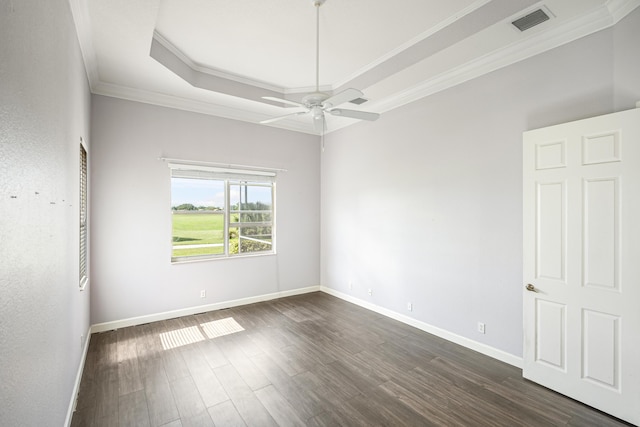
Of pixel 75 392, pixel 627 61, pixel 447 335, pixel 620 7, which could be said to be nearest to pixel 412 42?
pixel 620 7

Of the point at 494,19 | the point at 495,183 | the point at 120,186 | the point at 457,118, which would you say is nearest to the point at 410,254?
the point at 495,183

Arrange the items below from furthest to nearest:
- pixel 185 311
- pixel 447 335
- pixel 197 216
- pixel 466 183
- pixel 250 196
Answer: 1. pixel 250 196
2. pixel 197 216
3. pixel 185 311
4. pixel 447 335
5. pixel 466 183

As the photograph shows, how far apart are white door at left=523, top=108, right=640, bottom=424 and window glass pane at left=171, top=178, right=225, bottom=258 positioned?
4023 mm

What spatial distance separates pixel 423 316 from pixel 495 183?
1.88 metres

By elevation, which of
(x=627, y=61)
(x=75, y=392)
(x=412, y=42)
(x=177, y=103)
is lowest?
(x=75, y=392)

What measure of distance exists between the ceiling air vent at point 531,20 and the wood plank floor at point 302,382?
10.4 feet

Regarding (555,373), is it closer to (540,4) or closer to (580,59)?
(580,59)

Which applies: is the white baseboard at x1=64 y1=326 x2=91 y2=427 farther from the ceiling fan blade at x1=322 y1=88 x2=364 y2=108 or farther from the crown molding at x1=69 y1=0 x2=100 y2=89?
the ceiling fan blade at x1=322 y1=88 x2=364 y2=108

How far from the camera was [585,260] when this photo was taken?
2428 mm

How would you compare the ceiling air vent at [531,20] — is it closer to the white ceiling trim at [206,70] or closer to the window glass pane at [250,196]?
the white ceiling trim at [206,70]

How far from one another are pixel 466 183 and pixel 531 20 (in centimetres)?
157

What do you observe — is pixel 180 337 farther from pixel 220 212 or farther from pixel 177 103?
pixel 177 103

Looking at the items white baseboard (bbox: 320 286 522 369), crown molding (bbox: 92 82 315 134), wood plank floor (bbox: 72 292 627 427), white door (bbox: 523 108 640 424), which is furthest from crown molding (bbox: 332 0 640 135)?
wood plank floor (bbox: 72 292 627 427)

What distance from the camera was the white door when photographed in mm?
2199
